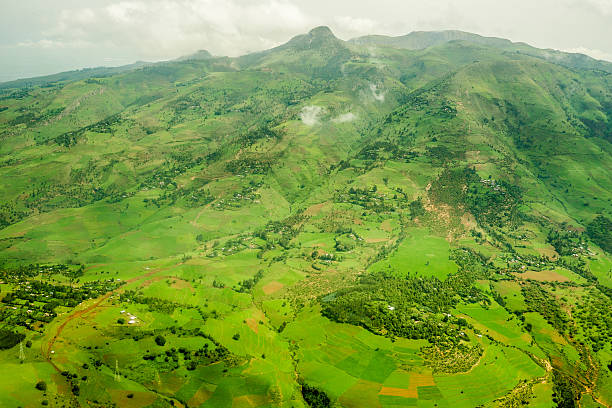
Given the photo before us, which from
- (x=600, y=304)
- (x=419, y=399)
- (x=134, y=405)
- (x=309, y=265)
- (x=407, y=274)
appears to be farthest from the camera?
(x=309, y=265)

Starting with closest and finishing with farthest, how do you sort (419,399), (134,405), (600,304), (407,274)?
(134,405) → (419,399) → (600,304) → (407,274)

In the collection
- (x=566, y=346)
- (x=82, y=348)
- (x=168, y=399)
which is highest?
(x=82, y=348)

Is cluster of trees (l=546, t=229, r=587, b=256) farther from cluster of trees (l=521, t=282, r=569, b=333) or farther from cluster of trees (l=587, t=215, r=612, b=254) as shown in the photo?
cluster of trees (l=521, t=282, r=569, b=333)

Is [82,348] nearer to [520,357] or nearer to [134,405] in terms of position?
[134,405]

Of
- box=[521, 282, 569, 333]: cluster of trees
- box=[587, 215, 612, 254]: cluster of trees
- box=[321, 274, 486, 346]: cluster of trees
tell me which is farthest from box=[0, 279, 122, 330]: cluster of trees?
box=[587, 215, 612, 254]: cluster of trees

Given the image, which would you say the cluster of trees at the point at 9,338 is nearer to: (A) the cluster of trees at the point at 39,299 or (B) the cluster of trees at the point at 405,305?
(A) the cluster of trees at the point at 39,299

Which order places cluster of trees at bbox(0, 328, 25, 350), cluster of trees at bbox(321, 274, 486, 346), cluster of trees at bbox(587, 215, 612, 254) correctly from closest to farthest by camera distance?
1. cluster of trees at bbox(0, 328, 25, 350)
2. cluster of trees at bbox(321, 274, 486, 346)
3. cluster of trees at bbox(587, 215, 612, 254)

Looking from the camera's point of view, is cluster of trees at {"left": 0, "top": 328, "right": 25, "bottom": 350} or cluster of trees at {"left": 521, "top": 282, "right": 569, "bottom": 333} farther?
cluster of trees at {"left": 521, "top": 282, "right": 569, "bottom": 333}

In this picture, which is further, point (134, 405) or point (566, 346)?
point (566, 346)

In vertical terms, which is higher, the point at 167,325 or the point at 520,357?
the point at 167,325

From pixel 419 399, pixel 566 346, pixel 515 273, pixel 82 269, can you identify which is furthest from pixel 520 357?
pixel 82 269

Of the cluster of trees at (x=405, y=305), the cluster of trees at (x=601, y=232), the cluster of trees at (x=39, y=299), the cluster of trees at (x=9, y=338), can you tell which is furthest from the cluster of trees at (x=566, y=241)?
the cluster of trees at (x=9, y=338)
